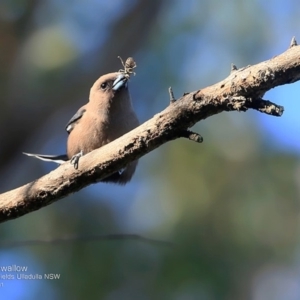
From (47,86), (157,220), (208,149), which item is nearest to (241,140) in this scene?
(208,149)

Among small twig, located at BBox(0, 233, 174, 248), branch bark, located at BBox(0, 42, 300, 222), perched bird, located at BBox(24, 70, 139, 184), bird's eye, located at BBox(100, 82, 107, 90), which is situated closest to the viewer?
branch bark, located at BBox(0, 42, 300, 222)

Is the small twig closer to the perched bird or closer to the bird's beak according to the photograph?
the perched bird

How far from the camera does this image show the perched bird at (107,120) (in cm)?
221

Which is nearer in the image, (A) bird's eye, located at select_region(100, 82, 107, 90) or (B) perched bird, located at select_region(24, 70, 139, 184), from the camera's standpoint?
(B) perched bird, located at select_region(24, 70, 139, 184)

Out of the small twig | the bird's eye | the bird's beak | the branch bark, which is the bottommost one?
the branch bark

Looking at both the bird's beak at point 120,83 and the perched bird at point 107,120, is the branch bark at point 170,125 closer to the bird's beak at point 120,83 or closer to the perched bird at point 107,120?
the perched bird at point 107,120

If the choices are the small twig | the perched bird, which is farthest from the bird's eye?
the small twig

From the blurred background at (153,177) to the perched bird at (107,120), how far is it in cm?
70

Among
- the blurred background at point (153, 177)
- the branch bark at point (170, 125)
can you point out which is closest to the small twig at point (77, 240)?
the blurred background at point (153, 177)

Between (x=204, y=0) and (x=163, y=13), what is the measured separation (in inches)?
13.6

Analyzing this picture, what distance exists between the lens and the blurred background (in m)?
3.09

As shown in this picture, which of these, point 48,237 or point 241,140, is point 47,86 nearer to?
point 48,237

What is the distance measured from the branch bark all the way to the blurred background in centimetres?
126

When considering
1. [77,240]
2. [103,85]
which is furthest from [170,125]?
[77,240]
